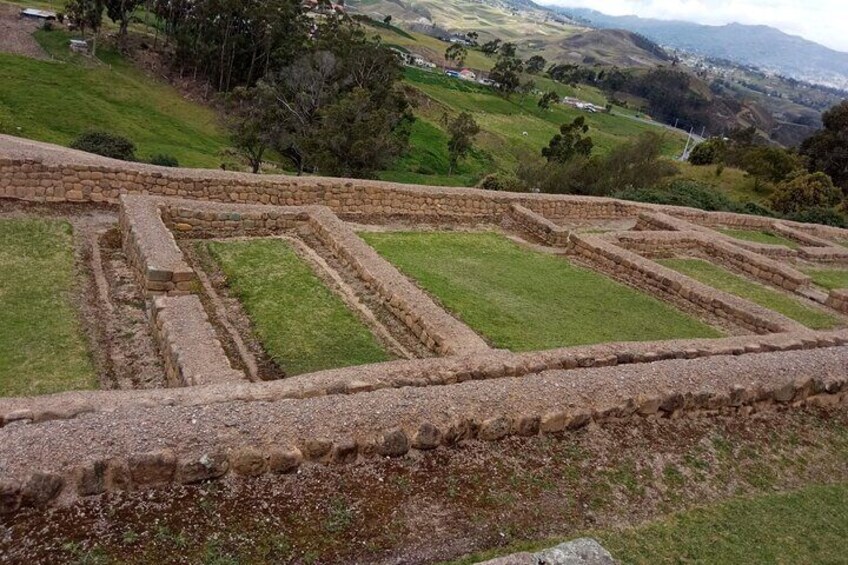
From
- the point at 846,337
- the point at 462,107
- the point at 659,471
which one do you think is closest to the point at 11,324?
the point at 659,471

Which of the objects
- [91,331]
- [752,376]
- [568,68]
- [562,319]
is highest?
[568,68]

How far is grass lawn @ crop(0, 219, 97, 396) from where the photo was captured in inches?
269

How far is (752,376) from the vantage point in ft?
26.6

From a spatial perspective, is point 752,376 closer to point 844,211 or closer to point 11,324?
point 11,324

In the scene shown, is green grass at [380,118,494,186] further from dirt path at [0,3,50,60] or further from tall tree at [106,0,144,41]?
dirt path at [0,3,50,60]

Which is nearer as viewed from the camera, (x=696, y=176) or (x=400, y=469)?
(x=400, y=469)

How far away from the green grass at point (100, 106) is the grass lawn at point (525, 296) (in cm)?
2229

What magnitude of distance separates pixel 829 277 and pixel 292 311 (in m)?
15.7

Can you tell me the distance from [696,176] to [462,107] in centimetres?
3577

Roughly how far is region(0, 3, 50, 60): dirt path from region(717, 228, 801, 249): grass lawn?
44.0 meters

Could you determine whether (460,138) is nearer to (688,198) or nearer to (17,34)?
(688,198)

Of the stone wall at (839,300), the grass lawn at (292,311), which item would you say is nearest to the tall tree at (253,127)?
the grass lawn at (292,311)

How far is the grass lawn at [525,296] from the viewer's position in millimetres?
10078

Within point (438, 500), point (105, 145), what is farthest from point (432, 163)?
point (438, 500)
